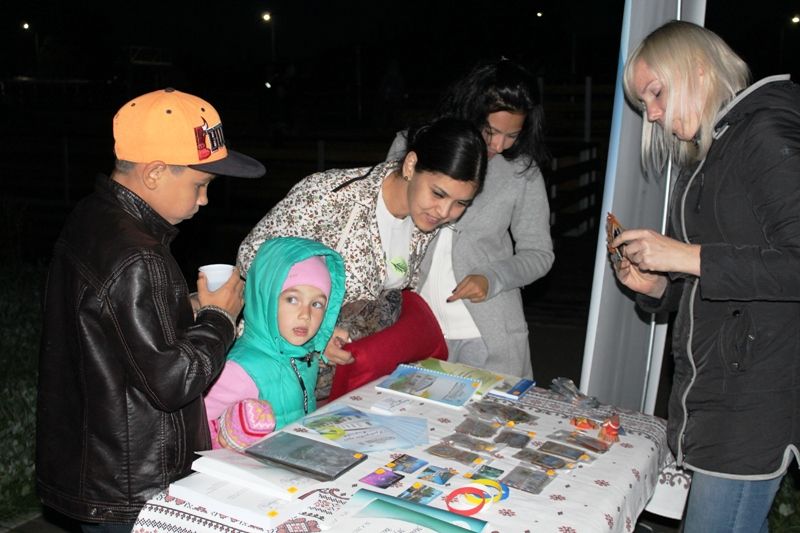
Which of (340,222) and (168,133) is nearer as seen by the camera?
(168,133)

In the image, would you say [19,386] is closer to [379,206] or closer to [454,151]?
[379,206]

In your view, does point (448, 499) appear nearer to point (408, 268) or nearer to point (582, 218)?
point (408, 268)

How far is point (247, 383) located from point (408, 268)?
829 mm

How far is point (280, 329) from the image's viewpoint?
8.56 ft

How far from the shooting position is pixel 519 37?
28578mm

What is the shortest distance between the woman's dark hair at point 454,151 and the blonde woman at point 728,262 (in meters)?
0.65

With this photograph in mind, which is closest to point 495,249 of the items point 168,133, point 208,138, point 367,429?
point 367,429

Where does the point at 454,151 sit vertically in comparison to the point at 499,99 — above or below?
below

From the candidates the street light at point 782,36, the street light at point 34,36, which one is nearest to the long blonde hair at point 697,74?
the street light at point 782,36

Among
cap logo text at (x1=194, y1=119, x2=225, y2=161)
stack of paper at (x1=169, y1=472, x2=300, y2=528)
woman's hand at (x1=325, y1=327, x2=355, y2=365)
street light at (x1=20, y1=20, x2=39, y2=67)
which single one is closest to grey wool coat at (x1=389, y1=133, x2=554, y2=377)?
woman's hand at (x1=325, y1=327, x2=355, y2=365)

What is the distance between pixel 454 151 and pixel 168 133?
105cm

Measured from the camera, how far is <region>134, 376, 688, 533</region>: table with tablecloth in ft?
6.24

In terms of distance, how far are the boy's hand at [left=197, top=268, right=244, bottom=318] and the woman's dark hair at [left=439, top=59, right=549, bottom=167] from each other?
1318 millimetres

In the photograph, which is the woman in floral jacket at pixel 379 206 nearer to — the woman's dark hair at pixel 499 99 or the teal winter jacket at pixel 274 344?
the teal winter jacket at pixel 274 344
